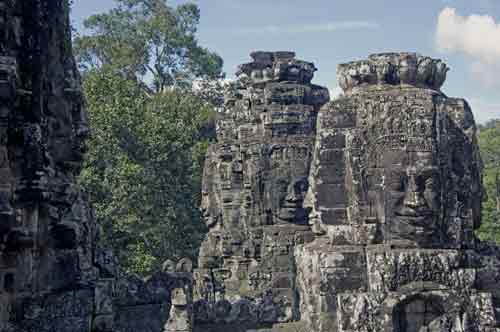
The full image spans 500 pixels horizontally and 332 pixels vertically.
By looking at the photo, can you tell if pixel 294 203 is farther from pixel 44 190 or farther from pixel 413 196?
pixel 44 190

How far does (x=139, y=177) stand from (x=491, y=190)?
55.2 ft

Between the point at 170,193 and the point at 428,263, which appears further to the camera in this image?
the point at 170,193

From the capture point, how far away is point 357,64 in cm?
904

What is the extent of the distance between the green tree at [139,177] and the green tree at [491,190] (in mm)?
9602

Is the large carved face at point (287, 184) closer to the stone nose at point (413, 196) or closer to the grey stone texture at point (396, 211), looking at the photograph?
the grey stone texture at point (396, 211)

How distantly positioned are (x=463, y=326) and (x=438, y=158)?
1.73 m

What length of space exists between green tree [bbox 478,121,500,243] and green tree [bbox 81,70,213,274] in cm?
960

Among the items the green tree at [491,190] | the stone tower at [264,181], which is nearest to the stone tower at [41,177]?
the stone tower at [264,181]

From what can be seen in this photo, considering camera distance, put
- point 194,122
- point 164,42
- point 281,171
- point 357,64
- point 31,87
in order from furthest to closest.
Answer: point 164,42 < point 194,122 < point 281,171 < point 357,64 < point 31,87

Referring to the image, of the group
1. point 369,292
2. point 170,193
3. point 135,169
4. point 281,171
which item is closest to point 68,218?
point 369,292

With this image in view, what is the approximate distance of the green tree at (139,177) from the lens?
22.1m

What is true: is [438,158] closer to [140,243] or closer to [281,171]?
[281,171]

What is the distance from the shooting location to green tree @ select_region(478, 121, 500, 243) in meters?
28.6

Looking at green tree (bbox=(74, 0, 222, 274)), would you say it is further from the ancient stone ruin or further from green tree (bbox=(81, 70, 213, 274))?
the ancient stone ruin
